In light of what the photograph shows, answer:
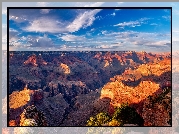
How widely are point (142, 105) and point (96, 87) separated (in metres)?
0.63

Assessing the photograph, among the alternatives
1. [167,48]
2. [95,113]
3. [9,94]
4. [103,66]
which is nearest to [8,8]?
[9,94]

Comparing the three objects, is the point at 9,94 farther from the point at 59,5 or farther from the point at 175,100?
the point at 175,100

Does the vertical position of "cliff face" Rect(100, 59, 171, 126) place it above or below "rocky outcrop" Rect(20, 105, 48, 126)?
above

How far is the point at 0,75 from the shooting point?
5.09 m

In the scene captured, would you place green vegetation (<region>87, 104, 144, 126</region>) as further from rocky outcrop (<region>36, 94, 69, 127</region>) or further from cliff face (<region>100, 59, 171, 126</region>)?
rocky outcrop (<region>36, 94, 69, 127</region>)

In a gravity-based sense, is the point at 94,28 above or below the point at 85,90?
above

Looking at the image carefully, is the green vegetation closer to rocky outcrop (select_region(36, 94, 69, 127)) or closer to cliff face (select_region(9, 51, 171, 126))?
cliff face (select_region(9, 51, 171, 126))

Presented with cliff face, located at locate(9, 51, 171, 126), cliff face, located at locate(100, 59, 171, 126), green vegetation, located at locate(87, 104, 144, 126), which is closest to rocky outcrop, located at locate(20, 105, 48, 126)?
cliff face, located at locate(9, 51, 171, 126)

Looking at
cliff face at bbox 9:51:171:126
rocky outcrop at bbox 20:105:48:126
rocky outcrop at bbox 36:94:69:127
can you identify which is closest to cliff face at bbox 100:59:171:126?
cliff face at bbox 9:51:171:126

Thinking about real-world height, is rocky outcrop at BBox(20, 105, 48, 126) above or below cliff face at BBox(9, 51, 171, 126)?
below

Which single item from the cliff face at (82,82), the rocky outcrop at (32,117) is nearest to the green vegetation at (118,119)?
the cliff face at (82,82)

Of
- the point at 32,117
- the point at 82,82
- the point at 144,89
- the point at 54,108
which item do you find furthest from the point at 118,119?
the point at 32,117

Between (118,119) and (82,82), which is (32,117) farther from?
(118,119)

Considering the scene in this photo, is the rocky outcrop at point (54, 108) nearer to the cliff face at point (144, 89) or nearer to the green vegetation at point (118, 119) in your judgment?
the green vegetation at point (118, 119)
